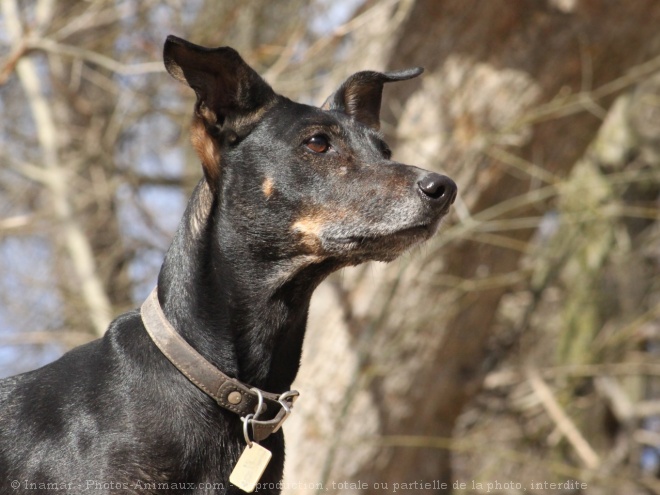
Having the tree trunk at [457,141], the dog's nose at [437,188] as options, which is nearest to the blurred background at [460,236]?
the tree trunk at [457,141]

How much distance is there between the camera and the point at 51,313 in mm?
9094

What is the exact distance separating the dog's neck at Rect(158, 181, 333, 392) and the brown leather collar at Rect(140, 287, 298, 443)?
0.10 meters

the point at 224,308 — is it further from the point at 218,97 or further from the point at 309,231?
the point at 218,97

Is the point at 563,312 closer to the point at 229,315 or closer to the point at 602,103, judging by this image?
the point at 602,103

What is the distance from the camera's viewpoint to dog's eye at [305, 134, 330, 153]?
3.48 metres

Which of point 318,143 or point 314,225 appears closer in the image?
point 314,225

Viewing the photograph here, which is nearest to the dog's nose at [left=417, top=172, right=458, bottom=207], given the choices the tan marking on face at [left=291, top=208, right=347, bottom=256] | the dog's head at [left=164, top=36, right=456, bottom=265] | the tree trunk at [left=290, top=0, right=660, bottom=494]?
the dog's head at [left=164, top=36, right=456, bottom=265]

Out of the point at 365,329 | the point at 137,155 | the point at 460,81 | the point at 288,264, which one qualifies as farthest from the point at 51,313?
the point at 288,264

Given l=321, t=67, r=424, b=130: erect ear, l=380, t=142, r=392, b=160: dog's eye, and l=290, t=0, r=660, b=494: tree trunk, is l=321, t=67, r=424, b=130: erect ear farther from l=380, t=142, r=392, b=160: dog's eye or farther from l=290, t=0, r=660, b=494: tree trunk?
l=290, t=0, r=660, b=494: tree trunk

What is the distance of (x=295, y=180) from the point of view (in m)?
3.42

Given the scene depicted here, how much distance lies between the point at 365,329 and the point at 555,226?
2.46 metres

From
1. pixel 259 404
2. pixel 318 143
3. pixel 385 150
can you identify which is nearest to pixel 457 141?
pixel 385 150

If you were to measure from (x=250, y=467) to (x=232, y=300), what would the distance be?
0.60 meters

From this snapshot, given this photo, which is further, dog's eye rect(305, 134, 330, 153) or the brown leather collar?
dog's eye rect(305, 134, 330, 153)
